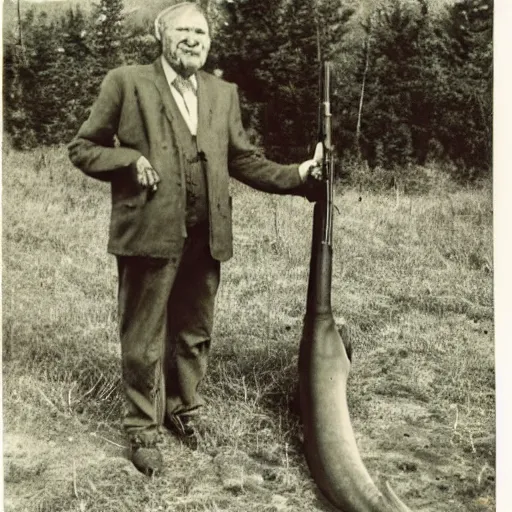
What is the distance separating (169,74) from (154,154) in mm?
336

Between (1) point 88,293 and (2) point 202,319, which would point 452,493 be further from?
(1) point 88,293

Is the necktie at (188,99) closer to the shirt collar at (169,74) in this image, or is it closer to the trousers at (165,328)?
the shirt collar at (169,74)

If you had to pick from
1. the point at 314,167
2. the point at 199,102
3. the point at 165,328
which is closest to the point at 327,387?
the point at 165,328

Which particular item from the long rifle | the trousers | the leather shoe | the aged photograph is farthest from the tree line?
the leather shoe

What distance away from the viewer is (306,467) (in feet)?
13.2

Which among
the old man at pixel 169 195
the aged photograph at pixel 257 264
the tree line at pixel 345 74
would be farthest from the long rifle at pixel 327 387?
the old man at pixel 169 195

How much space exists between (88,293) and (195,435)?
713mm

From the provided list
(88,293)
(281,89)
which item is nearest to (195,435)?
(88,293)

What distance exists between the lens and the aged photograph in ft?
13.1

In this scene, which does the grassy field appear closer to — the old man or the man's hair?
the old man

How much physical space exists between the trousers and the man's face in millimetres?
646

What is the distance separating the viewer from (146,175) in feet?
12.9

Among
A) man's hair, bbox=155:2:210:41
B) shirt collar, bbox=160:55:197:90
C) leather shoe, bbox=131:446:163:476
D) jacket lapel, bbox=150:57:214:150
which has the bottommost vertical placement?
leather shoe, bbox=131:446:163:476

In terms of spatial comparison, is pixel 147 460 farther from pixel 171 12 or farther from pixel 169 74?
pixel 171 12
